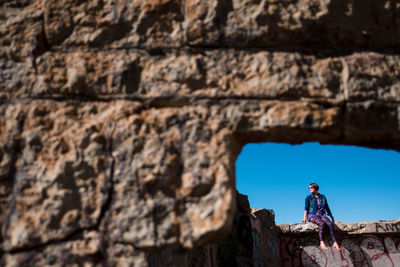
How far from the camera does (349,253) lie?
8.64m

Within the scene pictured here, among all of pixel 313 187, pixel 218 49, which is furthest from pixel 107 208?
pixel 313 187

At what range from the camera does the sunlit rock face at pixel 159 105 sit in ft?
4.75

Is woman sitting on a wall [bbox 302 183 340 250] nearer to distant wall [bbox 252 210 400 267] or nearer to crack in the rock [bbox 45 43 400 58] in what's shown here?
distant wall [bbox 252 210 400 267]

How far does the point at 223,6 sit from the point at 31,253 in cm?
129

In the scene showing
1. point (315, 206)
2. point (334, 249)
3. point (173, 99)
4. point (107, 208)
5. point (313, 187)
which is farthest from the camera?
point (334, 249)

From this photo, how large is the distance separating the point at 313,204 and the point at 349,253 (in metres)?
2.86

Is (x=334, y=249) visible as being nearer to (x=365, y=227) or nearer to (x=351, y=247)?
(x=351, y=247)

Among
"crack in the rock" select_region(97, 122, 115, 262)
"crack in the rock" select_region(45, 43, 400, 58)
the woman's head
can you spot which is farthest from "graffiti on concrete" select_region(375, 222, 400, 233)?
"crack in the rock" select_region(97, 122, 115, 262)

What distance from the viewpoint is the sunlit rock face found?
145cm

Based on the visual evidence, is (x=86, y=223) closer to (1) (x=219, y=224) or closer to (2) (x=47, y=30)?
(1) (x=219, y=224)

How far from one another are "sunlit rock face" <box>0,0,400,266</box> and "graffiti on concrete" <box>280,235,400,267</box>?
25.2 feet

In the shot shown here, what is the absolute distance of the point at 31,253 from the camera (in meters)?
1.43

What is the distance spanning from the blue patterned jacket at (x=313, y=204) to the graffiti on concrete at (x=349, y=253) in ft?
7.66

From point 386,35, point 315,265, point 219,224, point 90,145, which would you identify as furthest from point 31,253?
point 315,265
